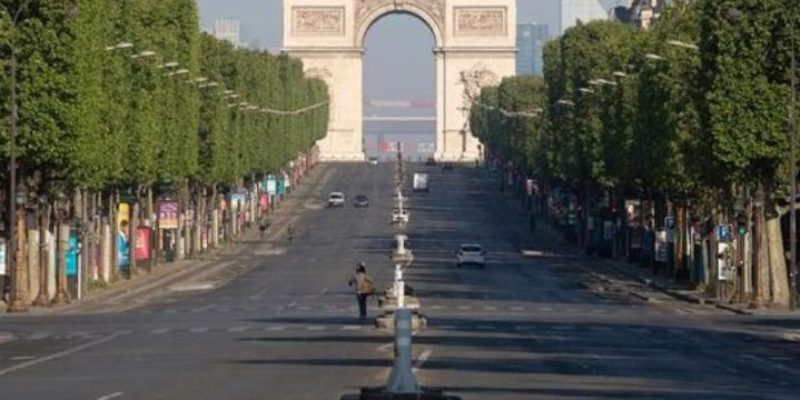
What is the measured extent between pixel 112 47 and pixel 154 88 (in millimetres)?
19388

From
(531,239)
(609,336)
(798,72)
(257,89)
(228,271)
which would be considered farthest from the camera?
(257,89)

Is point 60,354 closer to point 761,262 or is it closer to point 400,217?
point 761,262

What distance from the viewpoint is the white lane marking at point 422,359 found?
44.1 meters

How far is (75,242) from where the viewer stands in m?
91.7

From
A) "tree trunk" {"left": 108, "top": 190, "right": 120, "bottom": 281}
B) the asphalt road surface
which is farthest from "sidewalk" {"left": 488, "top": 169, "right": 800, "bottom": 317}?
"tree trunk" {"left": 108, "top": 190, "right": 120, "bottom": 281}

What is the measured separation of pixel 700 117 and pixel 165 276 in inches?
1311

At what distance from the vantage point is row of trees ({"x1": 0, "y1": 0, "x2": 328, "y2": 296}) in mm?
83250

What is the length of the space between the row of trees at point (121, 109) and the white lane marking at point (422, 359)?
3510cm

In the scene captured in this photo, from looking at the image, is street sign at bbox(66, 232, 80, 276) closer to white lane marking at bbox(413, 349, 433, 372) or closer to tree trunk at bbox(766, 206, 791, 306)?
tree trunk at bbox(766, 206, 791, 306)

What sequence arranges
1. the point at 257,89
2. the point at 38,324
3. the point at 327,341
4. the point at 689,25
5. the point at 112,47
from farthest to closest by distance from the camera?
the point at 257,89 < the point at 689,25 < the point at 112,47 < the point at 38,324 < the point at 327,341

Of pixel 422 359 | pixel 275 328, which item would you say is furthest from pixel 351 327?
pixel 422 359

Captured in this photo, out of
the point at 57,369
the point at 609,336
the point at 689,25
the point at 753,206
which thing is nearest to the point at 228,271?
the point at 689,25

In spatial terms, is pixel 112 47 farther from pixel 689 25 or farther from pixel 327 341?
pixel 327 341

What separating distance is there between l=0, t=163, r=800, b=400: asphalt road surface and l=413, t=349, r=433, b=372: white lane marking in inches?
1.4
